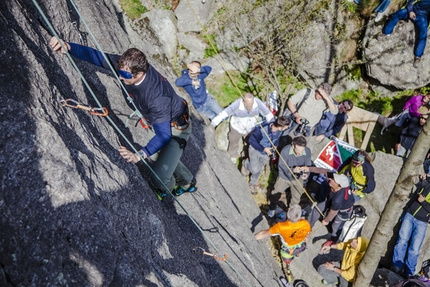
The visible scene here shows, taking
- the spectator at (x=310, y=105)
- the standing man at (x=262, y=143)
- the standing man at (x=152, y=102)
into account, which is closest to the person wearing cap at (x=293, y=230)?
the standing man at (x=262, y=143)

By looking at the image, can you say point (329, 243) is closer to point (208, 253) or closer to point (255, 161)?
point (255, 161)

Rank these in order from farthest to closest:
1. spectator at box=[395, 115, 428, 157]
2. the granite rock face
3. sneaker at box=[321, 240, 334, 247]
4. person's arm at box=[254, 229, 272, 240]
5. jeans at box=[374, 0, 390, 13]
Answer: jeans at box=[374, 0, 390, 13] < spectator at box=[395, 115, 428, 157] < sneaker at box=[321, 240, 334, 247] < person's arm at box=[254, 229, 272, 240] < the granite rock face

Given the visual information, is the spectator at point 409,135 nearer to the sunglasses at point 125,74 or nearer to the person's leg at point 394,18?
the person's leg at point 394,18

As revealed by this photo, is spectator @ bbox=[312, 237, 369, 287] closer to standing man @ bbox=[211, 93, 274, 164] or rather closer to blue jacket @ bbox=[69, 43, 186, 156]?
standing man @ bbox=[211, 93, 274, 164]

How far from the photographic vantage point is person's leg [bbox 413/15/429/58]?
11.5 meters

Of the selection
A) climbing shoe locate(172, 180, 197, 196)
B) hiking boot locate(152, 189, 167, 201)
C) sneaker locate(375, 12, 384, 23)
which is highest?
hiking boot locate(152, 189, 167, 201)

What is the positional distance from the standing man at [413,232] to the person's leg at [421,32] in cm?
594

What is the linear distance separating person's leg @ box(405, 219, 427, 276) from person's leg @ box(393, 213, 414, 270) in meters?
0.13

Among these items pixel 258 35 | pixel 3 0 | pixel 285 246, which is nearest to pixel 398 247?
pixel 285 246

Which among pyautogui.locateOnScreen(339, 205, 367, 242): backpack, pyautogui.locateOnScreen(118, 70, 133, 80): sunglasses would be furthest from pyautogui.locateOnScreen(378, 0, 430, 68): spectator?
pyautogui.locateOnScreen(118, 70, 133, 80): sunglasses

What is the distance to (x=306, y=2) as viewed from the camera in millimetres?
11000

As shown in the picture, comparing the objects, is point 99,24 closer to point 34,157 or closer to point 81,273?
point 34,157

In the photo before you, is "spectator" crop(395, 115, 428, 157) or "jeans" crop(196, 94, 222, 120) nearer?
"jeans" crop(196, 94, 222, 120)

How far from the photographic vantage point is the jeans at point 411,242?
8.36 meters
